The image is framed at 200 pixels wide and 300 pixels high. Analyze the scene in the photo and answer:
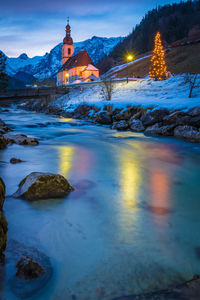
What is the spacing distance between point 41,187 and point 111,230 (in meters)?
1.90

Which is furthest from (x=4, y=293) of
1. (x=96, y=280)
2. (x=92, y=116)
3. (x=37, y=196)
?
(x=92, y=116)

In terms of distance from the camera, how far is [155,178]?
23.5 feet

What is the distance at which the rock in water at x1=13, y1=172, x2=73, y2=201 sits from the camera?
4.93 meters

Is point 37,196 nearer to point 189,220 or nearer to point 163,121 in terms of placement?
point 189,220

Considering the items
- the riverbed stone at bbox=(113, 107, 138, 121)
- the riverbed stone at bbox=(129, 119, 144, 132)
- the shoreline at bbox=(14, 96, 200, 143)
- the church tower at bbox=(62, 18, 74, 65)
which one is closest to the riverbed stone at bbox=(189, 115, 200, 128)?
the shoreline at bbox=(14, 96, 200, 143)

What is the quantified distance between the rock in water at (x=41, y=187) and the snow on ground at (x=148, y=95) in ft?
49.0

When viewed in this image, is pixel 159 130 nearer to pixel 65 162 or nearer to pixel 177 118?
pixel 177 118

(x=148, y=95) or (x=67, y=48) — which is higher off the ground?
(x=67, y=48)

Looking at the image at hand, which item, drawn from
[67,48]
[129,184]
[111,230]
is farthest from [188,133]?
[67,48]

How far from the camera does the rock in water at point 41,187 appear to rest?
194 inches

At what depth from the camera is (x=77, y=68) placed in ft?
238

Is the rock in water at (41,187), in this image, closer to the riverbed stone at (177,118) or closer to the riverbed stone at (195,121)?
the riverbed stone at (195,121)

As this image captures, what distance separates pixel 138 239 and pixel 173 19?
400 feet

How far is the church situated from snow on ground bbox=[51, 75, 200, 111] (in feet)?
78.6
